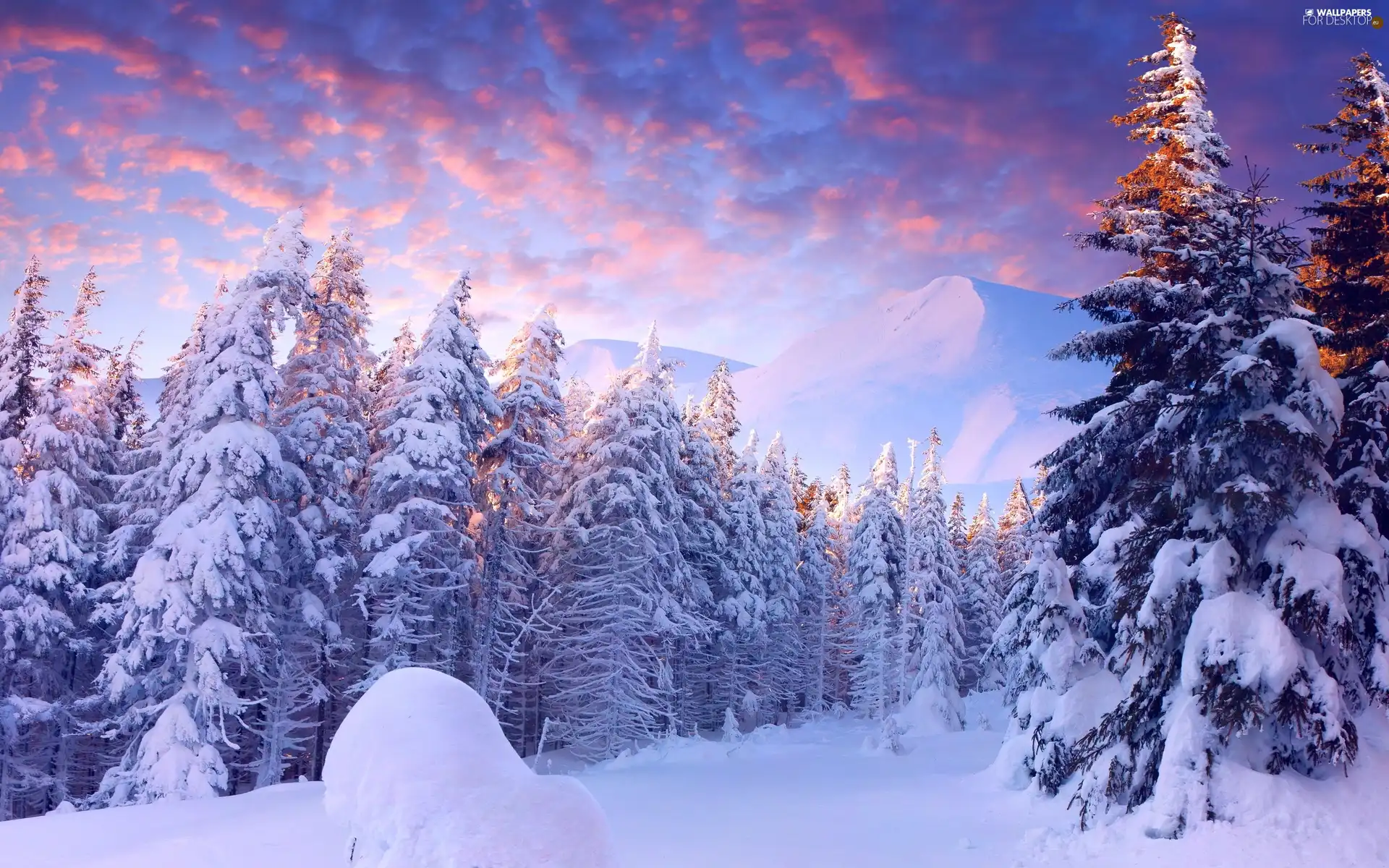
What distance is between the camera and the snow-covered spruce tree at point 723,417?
38.8 meters

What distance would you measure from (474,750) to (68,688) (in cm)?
2761

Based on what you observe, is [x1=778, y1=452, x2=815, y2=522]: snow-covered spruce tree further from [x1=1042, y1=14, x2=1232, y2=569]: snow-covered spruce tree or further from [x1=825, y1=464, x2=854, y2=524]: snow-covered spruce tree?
[x1=1042, y1=14, x2=1232, y2=569]: snow-covered spruce tree

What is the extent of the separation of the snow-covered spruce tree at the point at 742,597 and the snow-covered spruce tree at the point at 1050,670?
58.4ft

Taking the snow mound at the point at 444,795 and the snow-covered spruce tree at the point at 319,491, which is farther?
the snow-covered spruce tree at the point at 319,491

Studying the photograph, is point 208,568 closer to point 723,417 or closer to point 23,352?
point 23,352

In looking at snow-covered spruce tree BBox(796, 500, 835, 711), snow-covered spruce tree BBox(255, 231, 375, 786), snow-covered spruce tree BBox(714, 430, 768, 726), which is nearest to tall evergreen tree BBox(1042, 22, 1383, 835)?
snow-covered spruce tree BBox(255, 231, 375, 786)

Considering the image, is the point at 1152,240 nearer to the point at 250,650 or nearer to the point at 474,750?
the point at 474,750

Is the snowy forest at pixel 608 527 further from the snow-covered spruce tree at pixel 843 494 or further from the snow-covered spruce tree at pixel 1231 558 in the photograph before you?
the snow-covered spruce tree at pixel 843 494

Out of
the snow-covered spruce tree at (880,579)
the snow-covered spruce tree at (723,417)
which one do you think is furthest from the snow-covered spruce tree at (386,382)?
the snow-covered spruce tree at (880,579)

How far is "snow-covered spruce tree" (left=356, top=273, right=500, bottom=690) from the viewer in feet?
70.6

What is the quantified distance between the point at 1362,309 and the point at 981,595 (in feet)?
128

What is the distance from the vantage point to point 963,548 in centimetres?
6250

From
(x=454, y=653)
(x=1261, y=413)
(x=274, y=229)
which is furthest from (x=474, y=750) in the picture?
(x=454, y=653)

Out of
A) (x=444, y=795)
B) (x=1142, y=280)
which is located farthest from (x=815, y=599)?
(x=444, y=795)
